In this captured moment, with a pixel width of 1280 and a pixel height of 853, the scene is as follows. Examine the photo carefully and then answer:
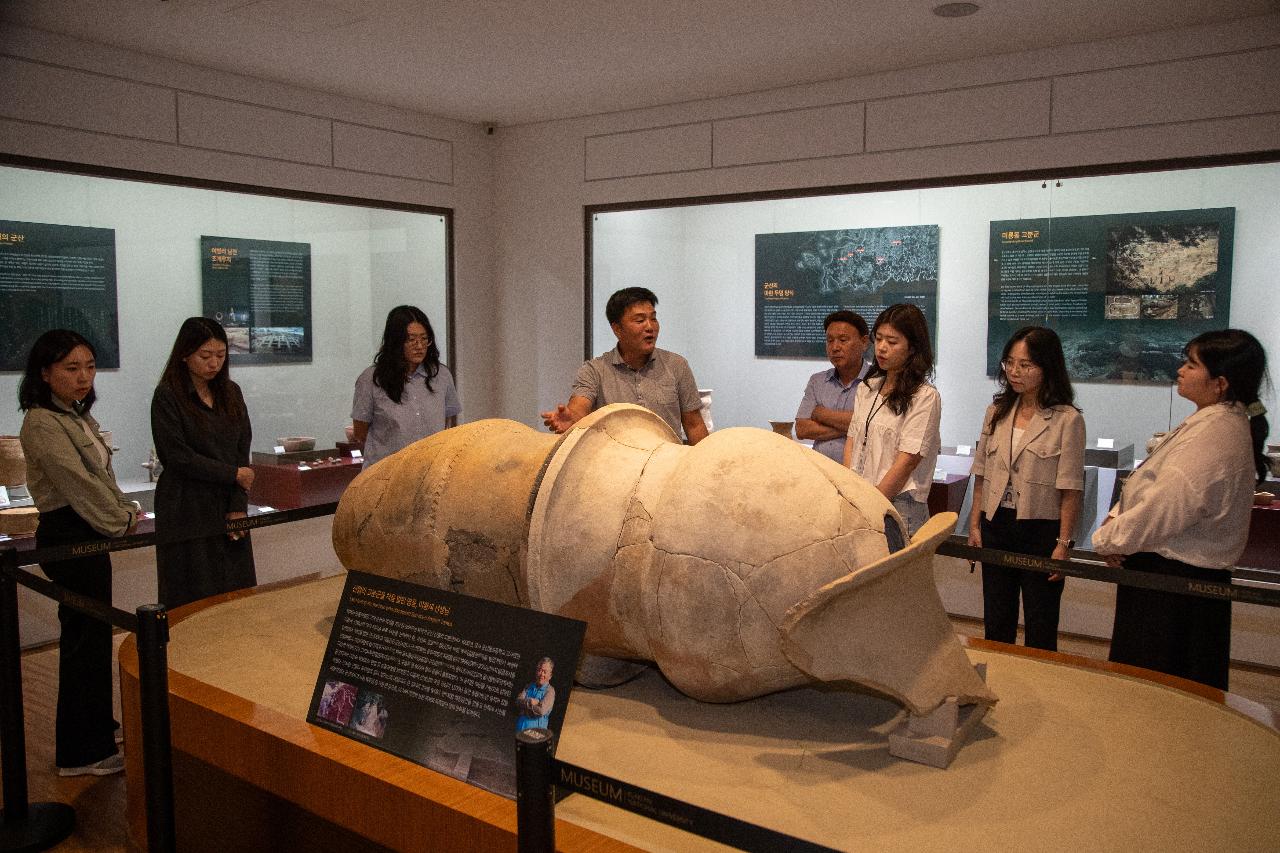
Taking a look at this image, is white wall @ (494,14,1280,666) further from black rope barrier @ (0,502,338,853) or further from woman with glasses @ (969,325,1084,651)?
black rope barrier @ (0,502,338,853)

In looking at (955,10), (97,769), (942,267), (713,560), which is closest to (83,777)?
(97,769)

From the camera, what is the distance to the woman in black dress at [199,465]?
4.95 metres

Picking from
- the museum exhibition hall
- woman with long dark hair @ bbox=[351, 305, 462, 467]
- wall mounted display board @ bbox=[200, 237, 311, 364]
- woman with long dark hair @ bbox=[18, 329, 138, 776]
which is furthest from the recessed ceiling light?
wall mounted display board @ bbox=[200, 237, 311, 364]

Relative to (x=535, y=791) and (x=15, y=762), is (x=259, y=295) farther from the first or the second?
(x=535, y=791)

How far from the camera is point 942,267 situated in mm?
7629

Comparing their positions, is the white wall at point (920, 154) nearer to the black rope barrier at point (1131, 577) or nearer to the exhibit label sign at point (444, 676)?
the black rope barrier at point (1131, 577)

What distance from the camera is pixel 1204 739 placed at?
323 cm

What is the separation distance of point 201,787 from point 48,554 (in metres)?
1.23

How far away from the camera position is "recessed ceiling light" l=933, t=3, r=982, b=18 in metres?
5.98

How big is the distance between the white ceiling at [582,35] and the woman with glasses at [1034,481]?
237 centimetres

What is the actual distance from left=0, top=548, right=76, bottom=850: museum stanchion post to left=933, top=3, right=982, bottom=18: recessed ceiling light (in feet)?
17.9

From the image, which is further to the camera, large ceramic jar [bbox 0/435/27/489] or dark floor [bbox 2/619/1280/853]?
large ceramic jar [bbox 0/435/27/489]

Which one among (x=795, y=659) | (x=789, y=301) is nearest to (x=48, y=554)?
(x=795, y=659)

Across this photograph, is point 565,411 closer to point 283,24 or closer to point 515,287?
point 283,24
